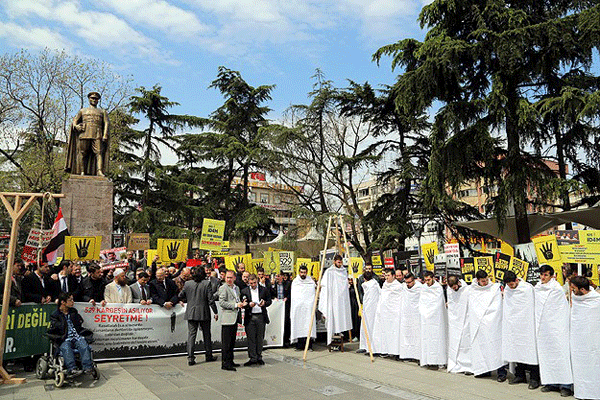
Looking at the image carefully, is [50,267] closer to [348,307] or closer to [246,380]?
[246,380]

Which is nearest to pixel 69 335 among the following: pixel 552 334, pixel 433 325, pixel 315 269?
pixel 433 325

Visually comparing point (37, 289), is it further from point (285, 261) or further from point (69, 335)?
point (285, 261)

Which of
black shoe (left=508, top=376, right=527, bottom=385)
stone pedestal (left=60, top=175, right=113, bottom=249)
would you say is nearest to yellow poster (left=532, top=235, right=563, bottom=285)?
black shoe (left=508, top=376, right=527, bottom=385)

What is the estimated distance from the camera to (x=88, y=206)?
15133mm

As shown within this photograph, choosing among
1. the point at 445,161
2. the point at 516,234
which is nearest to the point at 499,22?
the point at 445,161

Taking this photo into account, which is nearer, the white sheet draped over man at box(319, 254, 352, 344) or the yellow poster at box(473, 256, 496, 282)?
the yellow poster at box(473, 256, 496, 282)

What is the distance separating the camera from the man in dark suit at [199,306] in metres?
9.59

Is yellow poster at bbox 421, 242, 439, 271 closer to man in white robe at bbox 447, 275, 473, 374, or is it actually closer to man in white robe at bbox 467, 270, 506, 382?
man in white robe at bbox 447, 275, 473, 374

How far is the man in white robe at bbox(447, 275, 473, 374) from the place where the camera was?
28.2 feet

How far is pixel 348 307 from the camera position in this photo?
1113 centimetres

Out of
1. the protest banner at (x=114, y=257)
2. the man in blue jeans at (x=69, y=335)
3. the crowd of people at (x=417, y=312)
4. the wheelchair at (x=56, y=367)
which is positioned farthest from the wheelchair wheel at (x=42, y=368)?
the protest banner at (x=114, y=257)

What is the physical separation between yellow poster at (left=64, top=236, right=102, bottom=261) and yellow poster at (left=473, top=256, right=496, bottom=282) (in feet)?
26.1

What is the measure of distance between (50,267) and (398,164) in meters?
18.1

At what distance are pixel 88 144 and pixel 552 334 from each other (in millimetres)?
13446
